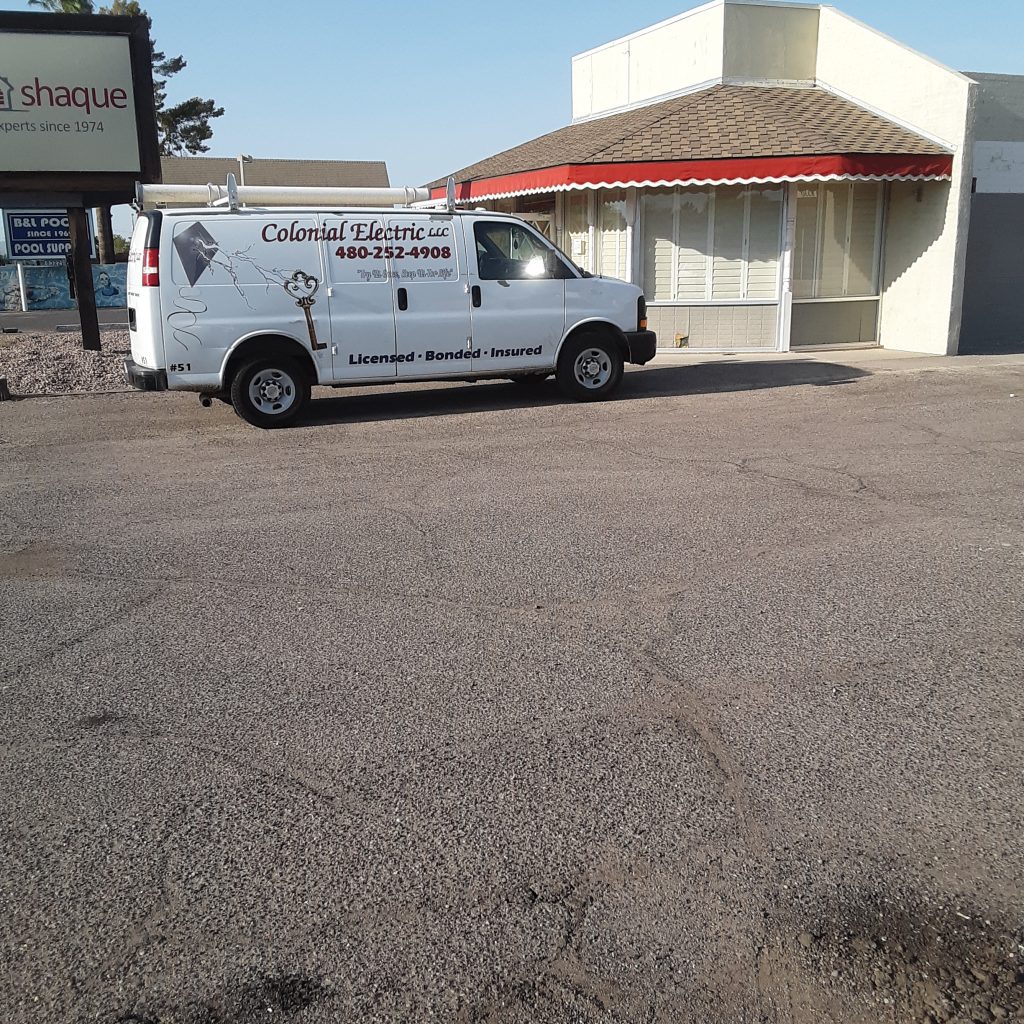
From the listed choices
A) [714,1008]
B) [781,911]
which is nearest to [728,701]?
[781,911]

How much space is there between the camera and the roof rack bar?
35.1ft

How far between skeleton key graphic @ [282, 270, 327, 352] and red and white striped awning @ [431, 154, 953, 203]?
20.5 ft

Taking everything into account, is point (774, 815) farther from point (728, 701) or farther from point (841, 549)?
point (841, 549)

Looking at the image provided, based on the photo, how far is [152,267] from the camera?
10.3 m

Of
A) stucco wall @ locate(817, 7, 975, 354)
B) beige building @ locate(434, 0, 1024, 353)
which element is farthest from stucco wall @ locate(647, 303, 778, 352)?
stucco wall @ locate(817, 7, 975, 354)

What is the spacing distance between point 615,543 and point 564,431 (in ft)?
13.9

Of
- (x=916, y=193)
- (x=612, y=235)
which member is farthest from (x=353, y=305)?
(x=916, y=193)

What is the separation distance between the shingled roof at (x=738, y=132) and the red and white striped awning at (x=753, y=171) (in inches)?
3.9

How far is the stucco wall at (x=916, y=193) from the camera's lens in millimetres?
15680

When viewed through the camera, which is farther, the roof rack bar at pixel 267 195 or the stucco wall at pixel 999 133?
Answer: the stucco wall at pixel 999 133

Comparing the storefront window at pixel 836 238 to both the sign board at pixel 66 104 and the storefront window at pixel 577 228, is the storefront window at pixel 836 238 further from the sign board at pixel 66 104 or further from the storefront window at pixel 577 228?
the sign board at pixel 66 104

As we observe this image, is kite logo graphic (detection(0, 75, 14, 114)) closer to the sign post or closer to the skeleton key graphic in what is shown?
the sign post

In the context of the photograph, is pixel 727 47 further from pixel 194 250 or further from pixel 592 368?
pixel 194 250

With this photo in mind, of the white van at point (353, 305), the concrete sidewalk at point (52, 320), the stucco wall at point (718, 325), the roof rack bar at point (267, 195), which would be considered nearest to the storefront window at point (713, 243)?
the stucco wall at point (718, 325)
